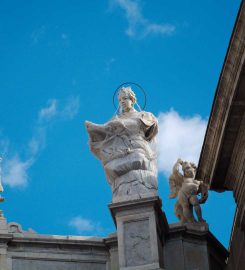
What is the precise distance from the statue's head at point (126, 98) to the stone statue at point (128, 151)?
0.11 meters

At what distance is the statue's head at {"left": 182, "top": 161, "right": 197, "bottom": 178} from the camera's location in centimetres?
2659

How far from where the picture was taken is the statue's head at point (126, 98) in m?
26.9

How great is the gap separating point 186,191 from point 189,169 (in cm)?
71

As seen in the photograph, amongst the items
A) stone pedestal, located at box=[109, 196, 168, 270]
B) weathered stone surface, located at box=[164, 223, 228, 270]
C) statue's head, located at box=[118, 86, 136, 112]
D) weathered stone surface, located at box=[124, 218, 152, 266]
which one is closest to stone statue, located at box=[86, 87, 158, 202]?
statue's head, located at box=[118, 86, 136, 112]

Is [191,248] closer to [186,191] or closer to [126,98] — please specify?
[186,191]

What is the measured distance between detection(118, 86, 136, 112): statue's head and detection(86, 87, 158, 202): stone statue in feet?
0.38

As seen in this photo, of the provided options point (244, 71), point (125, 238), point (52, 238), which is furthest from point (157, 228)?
point (244, 71)

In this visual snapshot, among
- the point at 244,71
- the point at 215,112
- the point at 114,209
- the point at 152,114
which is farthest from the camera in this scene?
the point at 152,114

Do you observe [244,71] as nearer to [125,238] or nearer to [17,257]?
[125,238]

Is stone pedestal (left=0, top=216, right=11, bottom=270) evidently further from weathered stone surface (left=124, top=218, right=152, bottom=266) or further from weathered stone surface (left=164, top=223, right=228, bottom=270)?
weathered stone surface (left=164, top=223, right=228, bottom=270)

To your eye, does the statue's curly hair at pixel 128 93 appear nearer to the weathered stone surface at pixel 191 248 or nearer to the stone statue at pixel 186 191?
the stone statue at pixel 186 191

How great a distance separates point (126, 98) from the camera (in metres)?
27.0

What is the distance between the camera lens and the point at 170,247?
2466 cm

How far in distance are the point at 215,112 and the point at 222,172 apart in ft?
5.34
